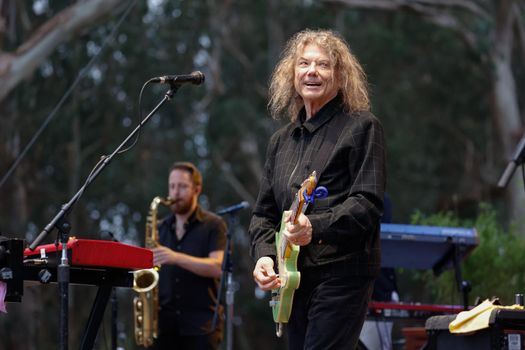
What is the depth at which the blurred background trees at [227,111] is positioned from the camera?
69.1ft

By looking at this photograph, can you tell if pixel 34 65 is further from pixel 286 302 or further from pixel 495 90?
pixel 286 302

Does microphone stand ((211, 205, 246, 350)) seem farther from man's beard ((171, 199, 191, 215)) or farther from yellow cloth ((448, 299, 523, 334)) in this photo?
yellow cloth ((448, 299, 523, 334))

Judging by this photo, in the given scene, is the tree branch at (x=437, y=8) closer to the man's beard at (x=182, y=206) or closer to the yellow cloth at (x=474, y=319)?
the man's beard at (x=182, y=206)

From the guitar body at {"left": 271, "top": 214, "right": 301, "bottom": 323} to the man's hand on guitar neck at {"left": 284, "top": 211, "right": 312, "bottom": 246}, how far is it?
83 millimetres

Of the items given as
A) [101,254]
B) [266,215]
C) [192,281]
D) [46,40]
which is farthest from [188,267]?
[46,40]

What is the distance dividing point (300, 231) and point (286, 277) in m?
0.26

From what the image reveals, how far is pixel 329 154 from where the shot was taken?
4.85m

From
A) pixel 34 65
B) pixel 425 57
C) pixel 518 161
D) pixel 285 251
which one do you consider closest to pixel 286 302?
pixel 285 251

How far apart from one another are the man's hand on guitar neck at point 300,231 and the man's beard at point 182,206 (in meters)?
3.89

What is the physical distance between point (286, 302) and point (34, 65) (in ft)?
40.1

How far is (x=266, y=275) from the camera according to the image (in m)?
4.80

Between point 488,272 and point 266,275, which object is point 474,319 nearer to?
point 266,275

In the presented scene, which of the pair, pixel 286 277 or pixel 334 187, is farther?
pixel 334 187

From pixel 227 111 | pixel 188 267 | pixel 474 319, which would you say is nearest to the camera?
pixel 474 319
